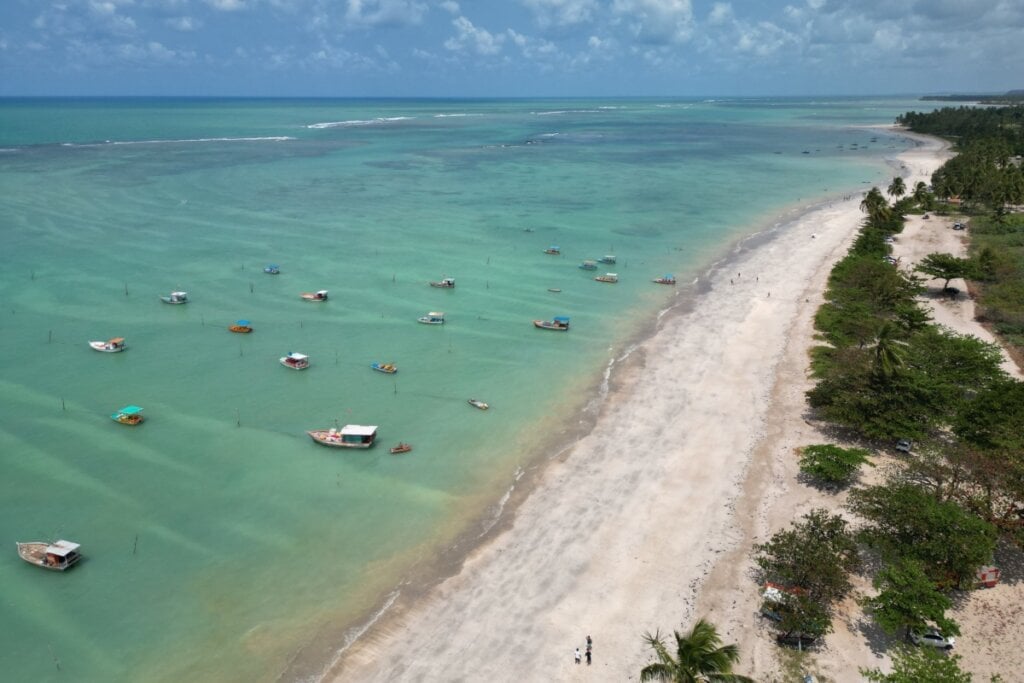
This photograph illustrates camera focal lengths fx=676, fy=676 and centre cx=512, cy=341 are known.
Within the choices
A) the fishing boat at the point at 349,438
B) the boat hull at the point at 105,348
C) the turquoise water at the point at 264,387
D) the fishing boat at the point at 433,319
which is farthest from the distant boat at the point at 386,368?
the boat hull at the point at 105,348

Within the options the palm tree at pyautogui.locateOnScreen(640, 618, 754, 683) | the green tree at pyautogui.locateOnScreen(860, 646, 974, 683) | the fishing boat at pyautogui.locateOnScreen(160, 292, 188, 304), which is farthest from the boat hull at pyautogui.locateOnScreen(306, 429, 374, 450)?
the fishing boat at pyautogui.locateOnScreen(160, 292, 188, 304)

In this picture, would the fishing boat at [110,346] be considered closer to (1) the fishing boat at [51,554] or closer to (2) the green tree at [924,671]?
(1) the fishing boat at [51,554]

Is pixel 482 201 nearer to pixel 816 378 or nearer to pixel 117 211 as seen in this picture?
pixel 117 211

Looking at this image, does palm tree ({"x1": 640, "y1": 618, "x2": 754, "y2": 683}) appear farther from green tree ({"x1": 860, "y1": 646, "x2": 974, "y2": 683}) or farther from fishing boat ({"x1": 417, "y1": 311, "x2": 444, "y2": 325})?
fishing boat ({"x1": 417, "y1": 311, "x2": 444, "y2": 325})

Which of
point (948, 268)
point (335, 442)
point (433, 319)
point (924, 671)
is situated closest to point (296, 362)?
point (335, 442)

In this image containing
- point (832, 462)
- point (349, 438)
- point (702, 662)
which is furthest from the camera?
point (349, 438)

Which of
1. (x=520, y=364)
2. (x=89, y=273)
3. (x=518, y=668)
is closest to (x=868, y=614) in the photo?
(x=518, y=668)

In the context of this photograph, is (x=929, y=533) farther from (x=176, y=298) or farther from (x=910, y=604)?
(x=176, y=298)

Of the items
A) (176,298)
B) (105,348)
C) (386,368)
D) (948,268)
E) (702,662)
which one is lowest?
(105,348)
